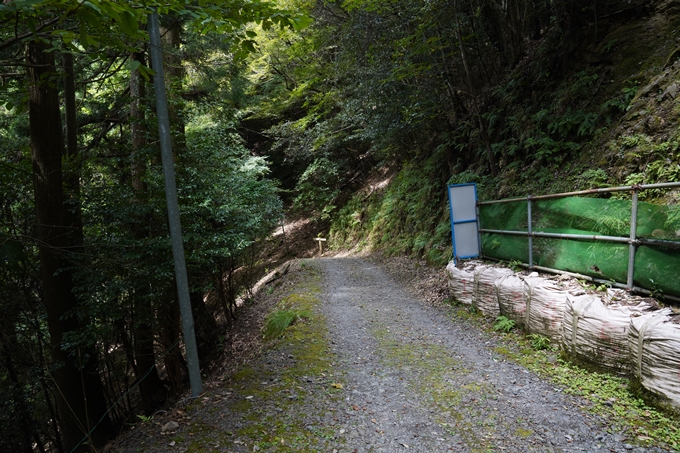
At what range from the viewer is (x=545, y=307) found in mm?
5059

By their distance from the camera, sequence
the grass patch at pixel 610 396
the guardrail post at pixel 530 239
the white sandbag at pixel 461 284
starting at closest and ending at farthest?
1. the grass patch at pixel 610 396
2. the guardrail post at pixel 530 239
3. the white sandbag at pixel 461 284

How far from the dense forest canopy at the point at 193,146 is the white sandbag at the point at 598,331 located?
2685mm

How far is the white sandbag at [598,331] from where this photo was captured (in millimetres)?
3861

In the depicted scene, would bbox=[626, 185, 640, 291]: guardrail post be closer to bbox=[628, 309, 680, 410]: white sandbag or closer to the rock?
bbox=[628, 309, 680, 410]: white sandbag

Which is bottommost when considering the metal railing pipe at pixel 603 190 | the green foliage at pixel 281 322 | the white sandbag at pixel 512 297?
the green foliage at pixel 281 322

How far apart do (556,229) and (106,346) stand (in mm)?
8916

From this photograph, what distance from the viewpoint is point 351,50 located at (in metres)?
11.9

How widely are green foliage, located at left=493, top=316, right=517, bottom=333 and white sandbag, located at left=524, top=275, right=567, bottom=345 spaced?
1.08 feet

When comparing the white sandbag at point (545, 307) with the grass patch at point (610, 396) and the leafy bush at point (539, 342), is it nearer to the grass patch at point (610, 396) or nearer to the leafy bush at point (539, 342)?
the leafy bush at point (539, 342)

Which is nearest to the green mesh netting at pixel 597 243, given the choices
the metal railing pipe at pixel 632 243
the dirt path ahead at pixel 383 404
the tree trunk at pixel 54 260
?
the metal railing pipe at pixel 632 243

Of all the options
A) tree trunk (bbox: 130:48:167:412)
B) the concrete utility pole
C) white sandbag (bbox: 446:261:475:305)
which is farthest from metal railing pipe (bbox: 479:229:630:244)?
tree trunk (bbox: 130:48:167:412)

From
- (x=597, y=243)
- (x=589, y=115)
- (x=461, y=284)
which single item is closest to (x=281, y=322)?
(x=461, y=284)

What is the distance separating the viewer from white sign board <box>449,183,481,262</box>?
8125 mm

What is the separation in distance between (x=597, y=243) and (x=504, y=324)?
5.90 ft
